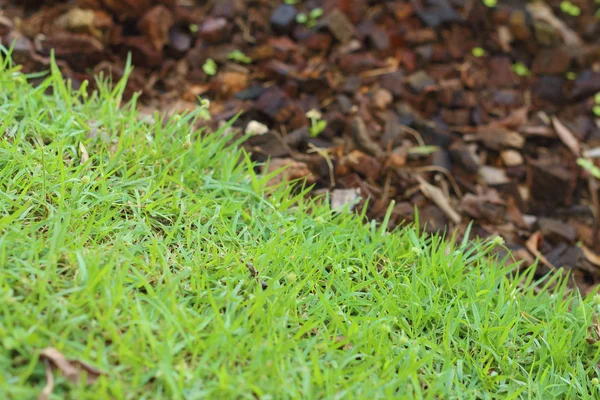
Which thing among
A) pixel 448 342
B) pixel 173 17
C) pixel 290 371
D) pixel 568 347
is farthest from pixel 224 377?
pixel 173 17

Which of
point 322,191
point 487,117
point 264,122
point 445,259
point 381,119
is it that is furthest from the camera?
point 487,117

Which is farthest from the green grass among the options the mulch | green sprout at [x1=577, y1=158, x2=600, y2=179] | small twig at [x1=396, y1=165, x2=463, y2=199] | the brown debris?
green sprout at [x1=577, y1=158, x2=600, y2=179]

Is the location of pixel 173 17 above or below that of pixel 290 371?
above

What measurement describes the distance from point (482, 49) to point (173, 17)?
211cm

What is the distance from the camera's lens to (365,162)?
329 cm

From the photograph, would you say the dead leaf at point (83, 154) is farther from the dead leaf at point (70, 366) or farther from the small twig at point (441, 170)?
the small twig at point (441, 170)

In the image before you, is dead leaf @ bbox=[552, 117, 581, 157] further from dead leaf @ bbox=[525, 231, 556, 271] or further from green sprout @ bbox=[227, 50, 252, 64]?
green sprout @ bbox=[227, 50, 252, 64]

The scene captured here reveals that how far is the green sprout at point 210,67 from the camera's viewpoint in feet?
12.3

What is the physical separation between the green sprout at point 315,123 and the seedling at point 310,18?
844mm

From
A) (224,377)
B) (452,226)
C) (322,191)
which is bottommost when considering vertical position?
(452,226)

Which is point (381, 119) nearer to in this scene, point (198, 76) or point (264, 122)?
point (264, 122)

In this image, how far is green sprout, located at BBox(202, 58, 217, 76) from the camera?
3752 mm

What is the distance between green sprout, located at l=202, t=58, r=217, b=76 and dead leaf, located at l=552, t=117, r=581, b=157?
2.15 metres

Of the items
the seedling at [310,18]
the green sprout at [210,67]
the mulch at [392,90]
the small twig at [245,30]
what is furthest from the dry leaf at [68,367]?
the seedling at [310,18]
